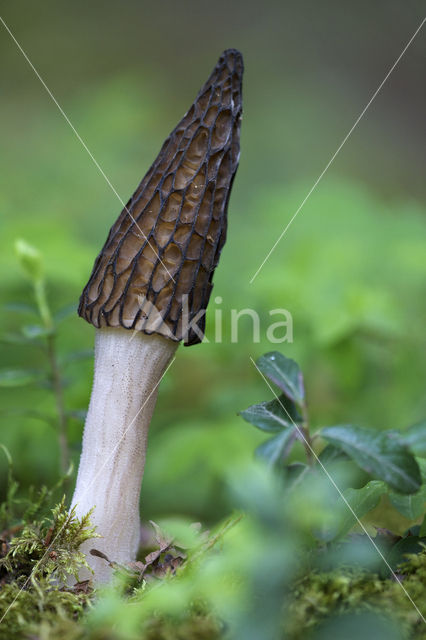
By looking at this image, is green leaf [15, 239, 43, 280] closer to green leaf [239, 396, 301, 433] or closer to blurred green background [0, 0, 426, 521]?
blurred green background [0, 0, 426, 521]

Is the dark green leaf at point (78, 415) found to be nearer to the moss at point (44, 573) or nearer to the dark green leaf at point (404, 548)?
the moss at point (44, 573)

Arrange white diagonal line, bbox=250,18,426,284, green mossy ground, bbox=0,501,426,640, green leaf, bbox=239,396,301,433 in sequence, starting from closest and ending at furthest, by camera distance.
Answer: green mossy ground, bbox=0,501,426,640, green leaf, bbox=239,396,301,433, white diagonal line, bbox=250,18,426,284

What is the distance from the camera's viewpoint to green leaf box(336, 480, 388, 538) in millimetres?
994

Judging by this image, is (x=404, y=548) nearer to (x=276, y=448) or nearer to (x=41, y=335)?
(x=276, y=448)

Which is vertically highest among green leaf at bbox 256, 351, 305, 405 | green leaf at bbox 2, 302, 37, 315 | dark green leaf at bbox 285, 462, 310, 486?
green leaf at bbox 2, 302, 37, 315

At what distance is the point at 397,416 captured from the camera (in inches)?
85.1

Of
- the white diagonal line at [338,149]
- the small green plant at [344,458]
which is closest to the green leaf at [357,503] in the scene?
the small green plant at [344,458]

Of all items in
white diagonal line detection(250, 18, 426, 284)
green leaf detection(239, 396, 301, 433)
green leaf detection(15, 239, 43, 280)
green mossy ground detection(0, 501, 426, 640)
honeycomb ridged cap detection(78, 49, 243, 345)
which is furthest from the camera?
white diagonal line detection(250, 18, 426, 284)

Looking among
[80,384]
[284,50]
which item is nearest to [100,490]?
[80,384]

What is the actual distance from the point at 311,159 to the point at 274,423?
490 centimetres

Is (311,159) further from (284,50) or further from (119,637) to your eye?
(119,637)

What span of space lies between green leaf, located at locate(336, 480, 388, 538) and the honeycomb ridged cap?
467 mm

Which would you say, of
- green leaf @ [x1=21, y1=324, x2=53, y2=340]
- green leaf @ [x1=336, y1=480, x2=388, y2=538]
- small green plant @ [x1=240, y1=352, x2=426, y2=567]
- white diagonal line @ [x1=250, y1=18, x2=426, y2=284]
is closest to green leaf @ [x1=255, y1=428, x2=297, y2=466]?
small green plant @ [x1=240, y1=352, x2=426, y2=567]

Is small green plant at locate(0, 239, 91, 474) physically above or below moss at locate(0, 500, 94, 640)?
above
